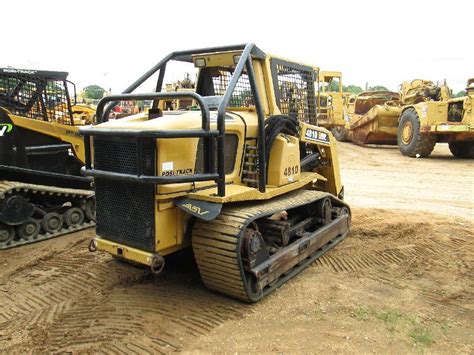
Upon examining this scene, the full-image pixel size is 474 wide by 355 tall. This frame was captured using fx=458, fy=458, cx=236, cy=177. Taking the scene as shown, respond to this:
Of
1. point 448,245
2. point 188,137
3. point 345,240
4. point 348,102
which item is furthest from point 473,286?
point 348,102

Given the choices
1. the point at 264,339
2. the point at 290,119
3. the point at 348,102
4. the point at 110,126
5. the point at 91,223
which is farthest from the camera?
the point at 348,102

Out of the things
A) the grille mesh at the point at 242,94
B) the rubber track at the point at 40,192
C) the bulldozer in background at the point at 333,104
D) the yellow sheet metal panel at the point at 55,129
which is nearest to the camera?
the grille mesh at the point at 242,94

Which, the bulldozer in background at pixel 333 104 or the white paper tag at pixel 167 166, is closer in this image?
the white paper tag at pixel 167 166

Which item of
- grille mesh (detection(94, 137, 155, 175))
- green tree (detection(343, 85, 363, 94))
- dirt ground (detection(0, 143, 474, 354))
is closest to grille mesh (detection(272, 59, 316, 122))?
dirt ground (detection(0, 143, 474, 354))

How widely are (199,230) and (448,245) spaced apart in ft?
11.5

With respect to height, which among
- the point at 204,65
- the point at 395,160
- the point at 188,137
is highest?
the point at 204,65

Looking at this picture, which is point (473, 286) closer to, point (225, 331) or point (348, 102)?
point (225, 331)

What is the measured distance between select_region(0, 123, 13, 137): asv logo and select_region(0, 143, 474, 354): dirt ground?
1.63 metres

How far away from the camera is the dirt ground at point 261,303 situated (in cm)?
348

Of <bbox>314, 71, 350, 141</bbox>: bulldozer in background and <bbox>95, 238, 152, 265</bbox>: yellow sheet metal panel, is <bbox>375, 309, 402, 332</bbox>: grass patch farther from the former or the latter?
<bbox>314, 71, 350, 141</bbox>: bulldozer in background

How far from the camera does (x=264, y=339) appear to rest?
3.53 metres

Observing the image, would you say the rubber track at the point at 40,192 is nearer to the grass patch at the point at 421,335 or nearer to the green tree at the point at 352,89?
the grass patch at the point at 421,335

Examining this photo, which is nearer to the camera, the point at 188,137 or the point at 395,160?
the point at 188,137

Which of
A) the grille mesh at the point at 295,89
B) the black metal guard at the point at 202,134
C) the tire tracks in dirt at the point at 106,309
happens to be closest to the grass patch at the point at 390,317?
the tire tracks in dirt at the point at 106,309
